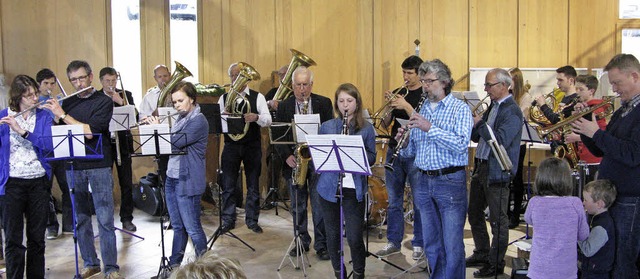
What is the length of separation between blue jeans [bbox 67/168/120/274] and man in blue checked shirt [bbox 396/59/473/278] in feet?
9.11

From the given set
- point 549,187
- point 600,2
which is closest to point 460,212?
Result: point 549,187

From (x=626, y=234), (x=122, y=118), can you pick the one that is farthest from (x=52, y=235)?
(x=626, y=234)

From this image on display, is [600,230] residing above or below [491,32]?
below

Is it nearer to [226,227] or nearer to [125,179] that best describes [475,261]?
[226,227]

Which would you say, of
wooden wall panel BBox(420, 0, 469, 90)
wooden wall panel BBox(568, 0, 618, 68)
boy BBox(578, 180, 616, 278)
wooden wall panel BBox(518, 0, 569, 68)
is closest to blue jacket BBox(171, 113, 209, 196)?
boy BBox(578, 180, 616, 278)

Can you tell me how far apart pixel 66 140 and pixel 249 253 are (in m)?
2.24

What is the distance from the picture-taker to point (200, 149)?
5.57 m

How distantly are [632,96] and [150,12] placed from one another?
21.8ft

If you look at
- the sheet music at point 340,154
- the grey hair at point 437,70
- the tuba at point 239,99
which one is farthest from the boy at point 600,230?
the tuba at point 239,99

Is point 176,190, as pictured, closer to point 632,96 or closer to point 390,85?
point 632,96

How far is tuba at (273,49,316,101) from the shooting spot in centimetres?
762

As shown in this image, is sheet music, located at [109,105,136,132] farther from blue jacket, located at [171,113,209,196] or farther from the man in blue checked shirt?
the man in blue checked shirt

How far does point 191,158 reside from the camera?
18.0ft

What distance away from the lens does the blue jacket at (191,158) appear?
5410 millimetres
